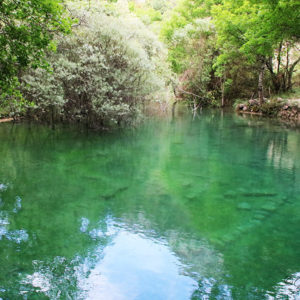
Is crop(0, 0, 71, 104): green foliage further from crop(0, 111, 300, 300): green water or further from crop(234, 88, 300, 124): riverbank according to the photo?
crop(234, 88, 300, 124): riverbank

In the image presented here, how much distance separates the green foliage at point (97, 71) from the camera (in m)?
14.2

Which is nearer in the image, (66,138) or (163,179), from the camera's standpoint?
(163,179)

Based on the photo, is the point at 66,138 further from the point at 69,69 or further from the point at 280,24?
the point at 280,24

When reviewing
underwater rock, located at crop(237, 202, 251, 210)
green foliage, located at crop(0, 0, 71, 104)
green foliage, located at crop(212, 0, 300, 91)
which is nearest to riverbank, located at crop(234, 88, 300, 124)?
green foliage, located at crop(212, 0, 300, 91)

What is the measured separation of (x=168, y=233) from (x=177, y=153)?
6878 mm

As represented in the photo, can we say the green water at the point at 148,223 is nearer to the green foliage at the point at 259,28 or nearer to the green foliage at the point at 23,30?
the green foliage at the point at 23,30

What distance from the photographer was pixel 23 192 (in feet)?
26.9

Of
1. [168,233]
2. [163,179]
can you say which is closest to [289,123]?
[163,179]

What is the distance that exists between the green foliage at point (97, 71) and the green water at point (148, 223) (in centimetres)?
309

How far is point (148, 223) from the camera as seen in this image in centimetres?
664

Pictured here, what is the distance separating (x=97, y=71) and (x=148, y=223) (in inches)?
385

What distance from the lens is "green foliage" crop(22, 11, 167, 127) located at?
14250mm

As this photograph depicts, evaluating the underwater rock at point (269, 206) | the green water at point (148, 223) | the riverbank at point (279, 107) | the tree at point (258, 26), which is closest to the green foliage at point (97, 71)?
the green water at point (148, 223)

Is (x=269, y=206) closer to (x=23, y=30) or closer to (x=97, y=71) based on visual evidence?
(x=23, y=30)
